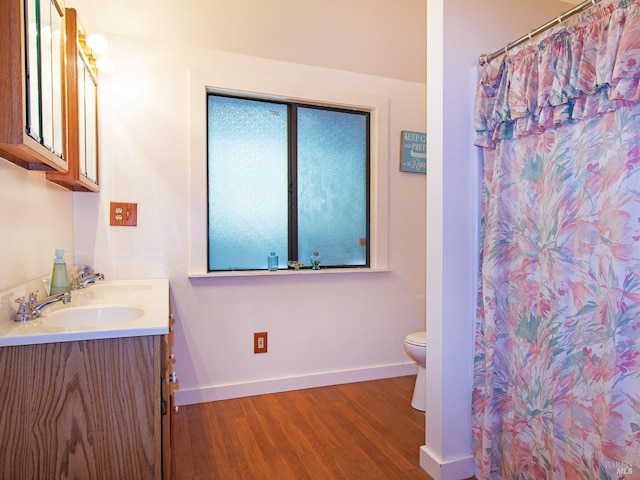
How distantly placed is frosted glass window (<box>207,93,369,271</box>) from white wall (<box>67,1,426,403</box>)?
180 millimetres

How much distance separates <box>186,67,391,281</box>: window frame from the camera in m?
2.48

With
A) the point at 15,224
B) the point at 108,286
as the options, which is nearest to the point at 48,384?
the point at 15,224

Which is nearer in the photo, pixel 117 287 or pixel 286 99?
pixel 117 287

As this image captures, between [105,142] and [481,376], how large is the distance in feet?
7.57

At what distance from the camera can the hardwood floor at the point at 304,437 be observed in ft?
5.89

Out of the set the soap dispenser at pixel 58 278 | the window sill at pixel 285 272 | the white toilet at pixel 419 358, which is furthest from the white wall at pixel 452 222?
the soap dispenser at pixel 58 278

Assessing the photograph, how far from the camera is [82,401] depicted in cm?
112

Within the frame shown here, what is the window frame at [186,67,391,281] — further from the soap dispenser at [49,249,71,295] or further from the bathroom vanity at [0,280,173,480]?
the bathroom vanity at [0,280,173,480]

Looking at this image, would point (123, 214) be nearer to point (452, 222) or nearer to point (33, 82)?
point (33, 82)

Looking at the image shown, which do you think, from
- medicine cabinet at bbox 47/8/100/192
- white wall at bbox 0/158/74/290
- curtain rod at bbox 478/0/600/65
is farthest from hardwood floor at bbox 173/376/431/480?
curtain rod at bbox 478/0/600/65

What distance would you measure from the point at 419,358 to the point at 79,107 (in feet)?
6.97

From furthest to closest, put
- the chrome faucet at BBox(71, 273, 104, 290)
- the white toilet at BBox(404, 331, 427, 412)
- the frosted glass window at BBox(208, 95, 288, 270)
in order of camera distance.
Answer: the frosted glass window at BBox(208, 95, 288, 270) → the white toilet at BBox(404, 331, 427, 412) → the chrome faucet at BBox(71, 273, 104, 290)

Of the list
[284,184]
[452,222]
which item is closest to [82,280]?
[284,184]

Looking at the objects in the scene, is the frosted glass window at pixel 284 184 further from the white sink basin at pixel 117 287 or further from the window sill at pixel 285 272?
the white sink basin at pixel 117 287
